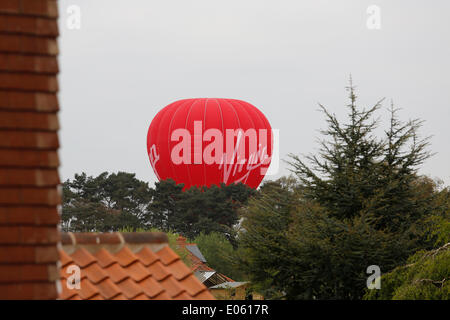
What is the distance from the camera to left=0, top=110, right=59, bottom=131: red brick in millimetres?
4074

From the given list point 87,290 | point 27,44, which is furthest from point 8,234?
point 87,290

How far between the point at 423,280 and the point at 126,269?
752 cm

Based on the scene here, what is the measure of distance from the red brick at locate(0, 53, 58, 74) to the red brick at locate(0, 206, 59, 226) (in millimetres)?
769

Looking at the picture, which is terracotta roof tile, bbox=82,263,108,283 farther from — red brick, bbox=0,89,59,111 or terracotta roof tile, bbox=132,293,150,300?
red brick, bbox=0,89,59,111

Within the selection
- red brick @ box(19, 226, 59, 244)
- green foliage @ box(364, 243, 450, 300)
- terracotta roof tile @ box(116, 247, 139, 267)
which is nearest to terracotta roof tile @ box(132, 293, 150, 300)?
terracotta roof tile @ box(116, 247, 139, 267)

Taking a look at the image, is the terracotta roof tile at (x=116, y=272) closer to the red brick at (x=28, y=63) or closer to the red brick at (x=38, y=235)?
the red brick at (x=38, y=235)

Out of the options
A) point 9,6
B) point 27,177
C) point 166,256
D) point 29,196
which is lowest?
point 166,256

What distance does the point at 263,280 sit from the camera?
19344mm

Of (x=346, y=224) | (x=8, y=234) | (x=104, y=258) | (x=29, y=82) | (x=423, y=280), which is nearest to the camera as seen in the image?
(x=8, y=234)

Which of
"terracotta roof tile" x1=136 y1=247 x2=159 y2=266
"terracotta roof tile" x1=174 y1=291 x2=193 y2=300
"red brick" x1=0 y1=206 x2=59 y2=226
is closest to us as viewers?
"red brick" x1=0 y1=206 x2=59 y2=226

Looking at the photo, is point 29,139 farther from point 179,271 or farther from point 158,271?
point 179,271

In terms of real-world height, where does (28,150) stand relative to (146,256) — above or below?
above

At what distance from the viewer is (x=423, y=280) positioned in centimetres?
1266
